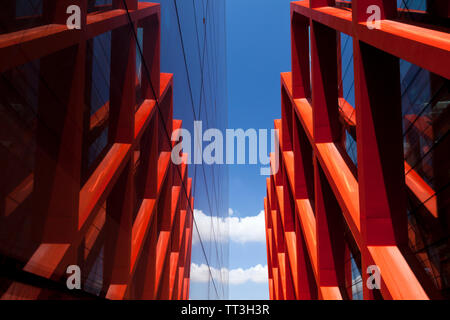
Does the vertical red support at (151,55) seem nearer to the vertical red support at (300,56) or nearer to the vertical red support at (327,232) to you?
the vertical red support at (327,232)

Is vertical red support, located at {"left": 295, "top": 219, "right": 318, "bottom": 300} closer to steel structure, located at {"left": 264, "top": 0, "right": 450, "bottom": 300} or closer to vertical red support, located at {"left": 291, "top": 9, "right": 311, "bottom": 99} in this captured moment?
steel structure, located at {"left": 264, "top": 0, "right": 450, "bottom": 300}

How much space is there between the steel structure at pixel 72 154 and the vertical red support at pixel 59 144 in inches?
0.4

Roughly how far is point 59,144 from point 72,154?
0.87 ft

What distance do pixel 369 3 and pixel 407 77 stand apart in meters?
2.02

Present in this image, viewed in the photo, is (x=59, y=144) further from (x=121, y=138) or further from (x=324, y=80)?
(x=324, y=80)

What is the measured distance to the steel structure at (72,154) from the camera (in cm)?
289

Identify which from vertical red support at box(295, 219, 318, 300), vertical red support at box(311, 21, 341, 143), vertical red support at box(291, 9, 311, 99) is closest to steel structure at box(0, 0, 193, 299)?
vertical red support at box(311, 21, 341, 143)

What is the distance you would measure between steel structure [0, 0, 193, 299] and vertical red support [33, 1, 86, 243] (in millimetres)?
10

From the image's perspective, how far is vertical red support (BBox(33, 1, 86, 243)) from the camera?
350 centimetres

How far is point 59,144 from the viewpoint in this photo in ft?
12.5

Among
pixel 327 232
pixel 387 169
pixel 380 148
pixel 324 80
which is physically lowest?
pixel 387 169

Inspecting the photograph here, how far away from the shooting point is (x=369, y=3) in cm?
745

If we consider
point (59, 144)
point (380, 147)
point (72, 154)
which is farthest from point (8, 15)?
point (380, 147)
